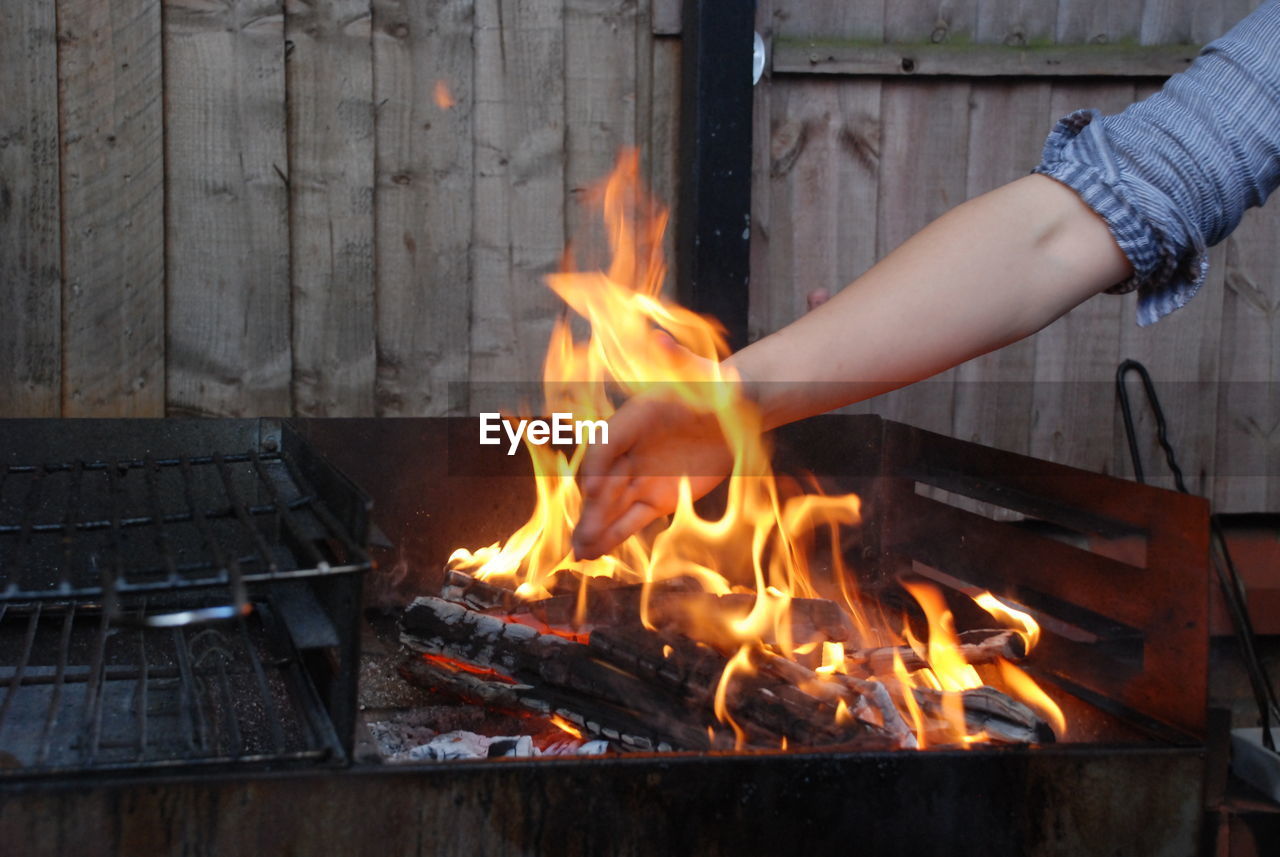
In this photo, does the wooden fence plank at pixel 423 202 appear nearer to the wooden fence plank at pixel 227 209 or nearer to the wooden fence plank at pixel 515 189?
the wooden fence plank at pixel 515 189

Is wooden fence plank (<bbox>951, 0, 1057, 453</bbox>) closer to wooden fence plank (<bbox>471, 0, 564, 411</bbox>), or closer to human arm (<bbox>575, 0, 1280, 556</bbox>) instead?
wooden fence plank (<bbox>471, 0, 564, 411</bbox>)

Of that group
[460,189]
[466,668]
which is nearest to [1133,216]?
[466,668]

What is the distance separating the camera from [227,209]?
2424 mm

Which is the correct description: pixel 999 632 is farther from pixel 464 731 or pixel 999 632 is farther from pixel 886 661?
pixel 464 731

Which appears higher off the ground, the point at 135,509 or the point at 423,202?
the point at 423,202

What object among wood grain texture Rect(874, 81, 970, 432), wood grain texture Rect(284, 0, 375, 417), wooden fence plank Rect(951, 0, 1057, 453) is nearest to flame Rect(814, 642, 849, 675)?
wood grain texture Rect(874, 81, 970, 432)

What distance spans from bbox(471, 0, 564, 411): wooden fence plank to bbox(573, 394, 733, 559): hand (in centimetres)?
107

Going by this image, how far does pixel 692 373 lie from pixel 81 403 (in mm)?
1628

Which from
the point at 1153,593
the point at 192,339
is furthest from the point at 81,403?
the point at 1153,593

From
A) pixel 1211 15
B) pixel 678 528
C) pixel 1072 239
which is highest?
pixel 1211 15

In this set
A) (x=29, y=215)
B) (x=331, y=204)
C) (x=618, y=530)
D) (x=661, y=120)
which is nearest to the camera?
(x=618, y=530)

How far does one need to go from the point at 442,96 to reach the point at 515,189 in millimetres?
255

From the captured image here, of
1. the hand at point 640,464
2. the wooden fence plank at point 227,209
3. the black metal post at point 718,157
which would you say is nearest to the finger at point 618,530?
the hand at point 640,464

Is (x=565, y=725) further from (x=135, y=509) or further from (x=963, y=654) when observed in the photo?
(x=135, y=509)
